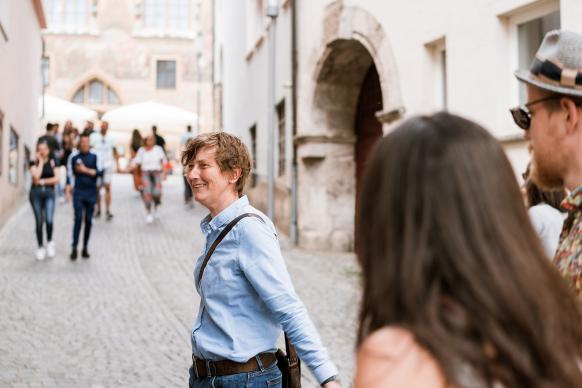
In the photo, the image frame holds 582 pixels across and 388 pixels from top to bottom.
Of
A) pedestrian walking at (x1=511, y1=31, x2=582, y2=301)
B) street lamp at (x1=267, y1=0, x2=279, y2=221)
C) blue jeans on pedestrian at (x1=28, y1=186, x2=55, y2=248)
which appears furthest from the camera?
street lamp at (x1=267, y1=0, x2=279, y2=221)

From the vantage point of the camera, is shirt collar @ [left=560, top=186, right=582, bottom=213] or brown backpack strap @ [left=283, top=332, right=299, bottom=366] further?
brown backpack strap @ [left=283, top=332, right=299, bottom=366]

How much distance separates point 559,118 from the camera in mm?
2252

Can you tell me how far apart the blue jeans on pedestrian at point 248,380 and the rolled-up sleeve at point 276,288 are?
179mm

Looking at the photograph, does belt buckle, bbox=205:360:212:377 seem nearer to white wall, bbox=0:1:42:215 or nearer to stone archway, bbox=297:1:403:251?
stone archway, bbox=297:1:403:251

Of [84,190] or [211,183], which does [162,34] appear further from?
[211,183]

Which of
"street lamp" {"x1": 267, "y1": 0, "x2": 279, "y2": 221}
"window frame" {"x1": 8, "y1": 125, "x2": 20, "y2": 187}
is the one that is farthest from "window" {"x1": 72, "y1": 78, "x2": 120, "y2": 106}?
"street lamp" {"x1": 267, "y1": 0, "x2": 279, "y2": 221}

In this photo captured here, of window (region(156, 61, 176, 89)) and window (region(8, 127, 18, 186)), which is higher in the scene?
window (region(156, 61, 176, 89))

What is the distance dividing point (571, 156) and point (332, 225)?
11850 millimetres

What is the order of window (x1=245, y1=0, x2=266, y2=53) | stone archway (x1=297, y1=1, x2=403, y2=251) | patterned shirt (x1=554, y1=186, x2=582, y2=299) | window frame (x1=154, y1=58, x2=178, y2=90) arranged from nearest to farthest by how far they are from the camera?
patterned shirt (x1=554, y1=186, x2=582, y2=299), stone archway (x1=297, y1=1, x2=403, y2=251), window (x1=245, y1=0, x2=266, y2=53), window frame (x1=154, y1=58, x2=178, y2=90)

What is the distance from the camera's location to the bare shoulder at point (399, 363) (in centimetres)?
132

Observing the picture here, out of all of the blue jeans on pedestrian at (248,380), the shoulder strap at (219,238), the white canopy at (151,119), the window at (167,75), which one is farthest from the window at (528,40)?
the window at (167,75)

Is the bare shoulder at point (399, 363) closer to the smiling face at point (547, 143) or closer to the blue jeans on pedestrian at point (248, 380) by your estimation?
the smiling face at point (547, 143)

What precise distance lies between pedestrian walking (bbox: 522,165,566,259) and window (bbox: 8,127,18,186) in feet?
51.9

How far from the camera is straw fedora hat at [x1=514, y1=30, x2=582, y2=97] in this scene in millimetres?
2205
